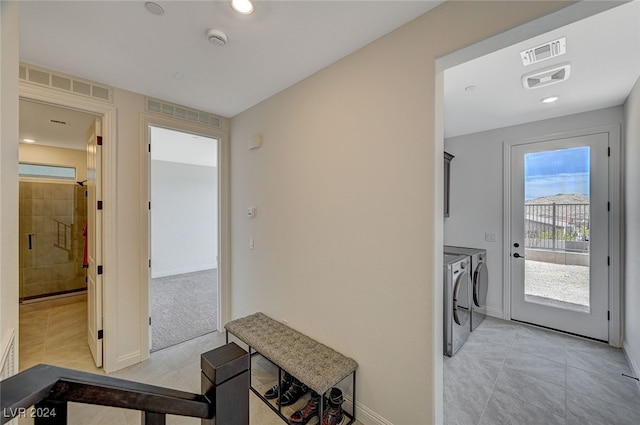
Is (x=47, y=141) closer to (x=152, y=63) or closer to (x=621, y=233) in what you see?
(x=152, y=63)

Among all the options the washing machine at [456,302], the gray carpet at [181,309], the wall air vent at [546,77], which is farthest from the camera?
the gray carpet at [181,309]

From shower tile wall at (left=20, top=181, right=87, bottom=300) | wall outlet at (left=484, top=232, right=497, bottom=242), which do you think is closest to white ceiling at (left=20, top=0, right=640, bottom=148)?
wall outlet at (left=484, top=232, right=497, bottom=242)

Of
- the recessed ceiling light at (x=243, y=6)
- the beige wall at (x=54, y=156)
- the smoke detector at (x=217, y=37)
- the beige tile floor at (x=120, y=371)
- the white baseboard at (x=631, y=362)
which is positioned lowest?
the beige tile floor at (x=120, y=371)

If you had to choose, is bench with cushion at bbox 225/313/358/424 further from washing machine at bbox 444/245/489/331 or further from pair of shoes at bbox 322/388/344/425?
washing machine at bbox 444/245/489/331

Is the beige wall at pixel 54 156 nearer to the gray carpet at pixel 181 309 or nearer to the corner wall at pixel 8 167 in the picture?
the gray carpet at pixel 181 309

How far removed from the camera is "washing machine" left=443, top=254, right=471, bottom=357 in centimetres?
255

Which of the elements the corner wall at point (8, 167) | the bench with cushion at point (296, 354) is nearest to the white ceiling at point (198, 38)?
the corner wall at point (8, 167)

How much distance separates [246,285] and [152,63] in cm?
233

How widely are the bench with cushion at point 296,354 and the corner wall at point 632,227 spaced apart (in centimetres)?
265

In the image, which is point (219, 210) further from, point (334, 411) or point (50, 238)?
point (50, 238)

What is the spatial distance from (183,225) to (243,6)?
18.8ft

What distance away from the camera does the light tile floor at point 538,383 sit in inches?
75.1

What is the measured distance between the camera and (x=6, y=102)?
1.05m

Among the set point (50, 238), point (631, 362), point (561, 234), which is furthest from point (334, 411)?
point (50, 238)
